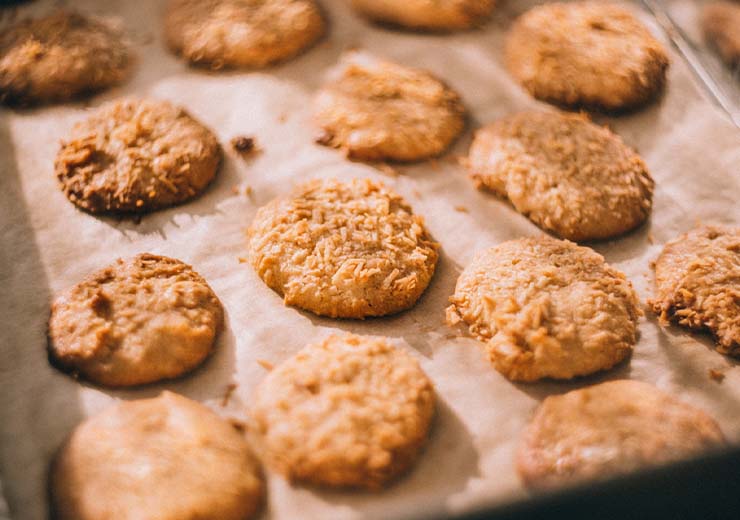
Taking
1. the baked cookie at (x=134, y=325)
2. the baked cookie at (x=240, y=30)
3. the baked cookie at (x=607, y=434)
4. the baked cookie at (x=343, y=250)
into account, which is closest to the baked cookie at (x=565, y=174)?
the baked cookie at (x=343, y=250)

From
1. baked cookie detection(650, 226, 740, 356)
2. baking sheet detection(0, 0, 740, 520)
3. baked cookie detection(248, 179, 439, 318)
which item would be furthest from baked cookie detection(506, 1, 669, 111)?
baked cookie detection(248, 179, 439, 318)

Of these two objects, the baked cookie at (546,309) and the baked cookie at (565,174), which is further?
the baked cookie at (565,174)

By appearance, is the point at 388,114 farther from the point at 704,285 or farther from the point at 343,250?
the point at 704,285

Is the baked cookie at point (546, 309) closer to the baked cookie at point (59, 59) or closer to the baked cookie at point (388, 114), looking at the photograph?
the baked cookie at point (388, 114)

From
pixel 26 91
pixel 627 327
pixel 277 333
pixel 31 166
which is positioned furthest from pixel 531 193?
pixel 26 91

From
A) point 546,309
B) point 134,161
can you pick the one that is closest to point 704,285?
point 546,309

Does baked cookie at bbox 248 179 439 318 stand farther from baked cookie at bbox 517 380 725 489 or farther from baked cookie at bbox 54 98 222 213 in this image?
baked cookie at bbox 517 380 725 489
